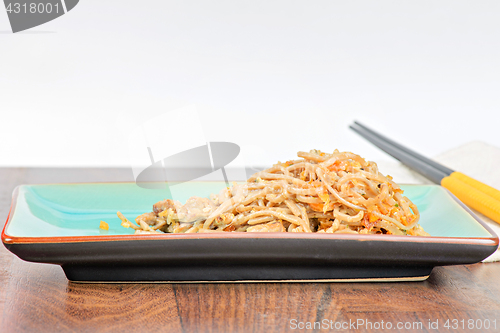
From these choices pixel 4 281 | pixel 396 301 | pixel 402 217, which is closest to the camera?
pixel 396 301

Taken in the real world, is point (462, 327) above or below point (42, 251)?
below

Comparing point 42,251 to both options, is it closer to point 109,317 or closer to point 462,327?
point 109,317

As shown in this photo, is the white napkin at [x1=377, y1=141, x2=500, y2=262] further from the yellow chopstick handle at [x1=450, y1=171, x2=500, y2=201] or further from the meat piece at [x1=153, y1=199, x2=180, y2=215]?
the meat piece at [x1=153, y1=199, x2=180, y2=215]

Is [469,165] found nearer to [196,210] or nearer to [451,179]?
[451,179]

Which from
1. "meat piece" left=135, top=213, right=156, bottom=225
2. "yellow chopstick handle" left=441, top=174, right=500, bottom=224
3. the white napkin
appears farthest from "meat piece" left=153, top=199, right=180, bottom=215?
the white napkin

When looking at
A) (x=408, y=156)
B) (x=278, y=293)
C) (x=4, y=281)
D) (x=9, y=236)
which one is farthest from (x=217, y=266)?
(x=408, y=156)

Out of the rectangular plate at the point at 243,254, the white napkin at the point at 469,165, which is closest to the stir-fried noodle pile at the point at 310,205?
the rectangular plate at the point at 243,254

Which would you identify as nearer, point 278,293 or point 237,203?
point 278,293

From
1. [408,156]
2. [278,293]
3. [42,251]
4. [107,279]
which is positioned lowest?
[408,156]
